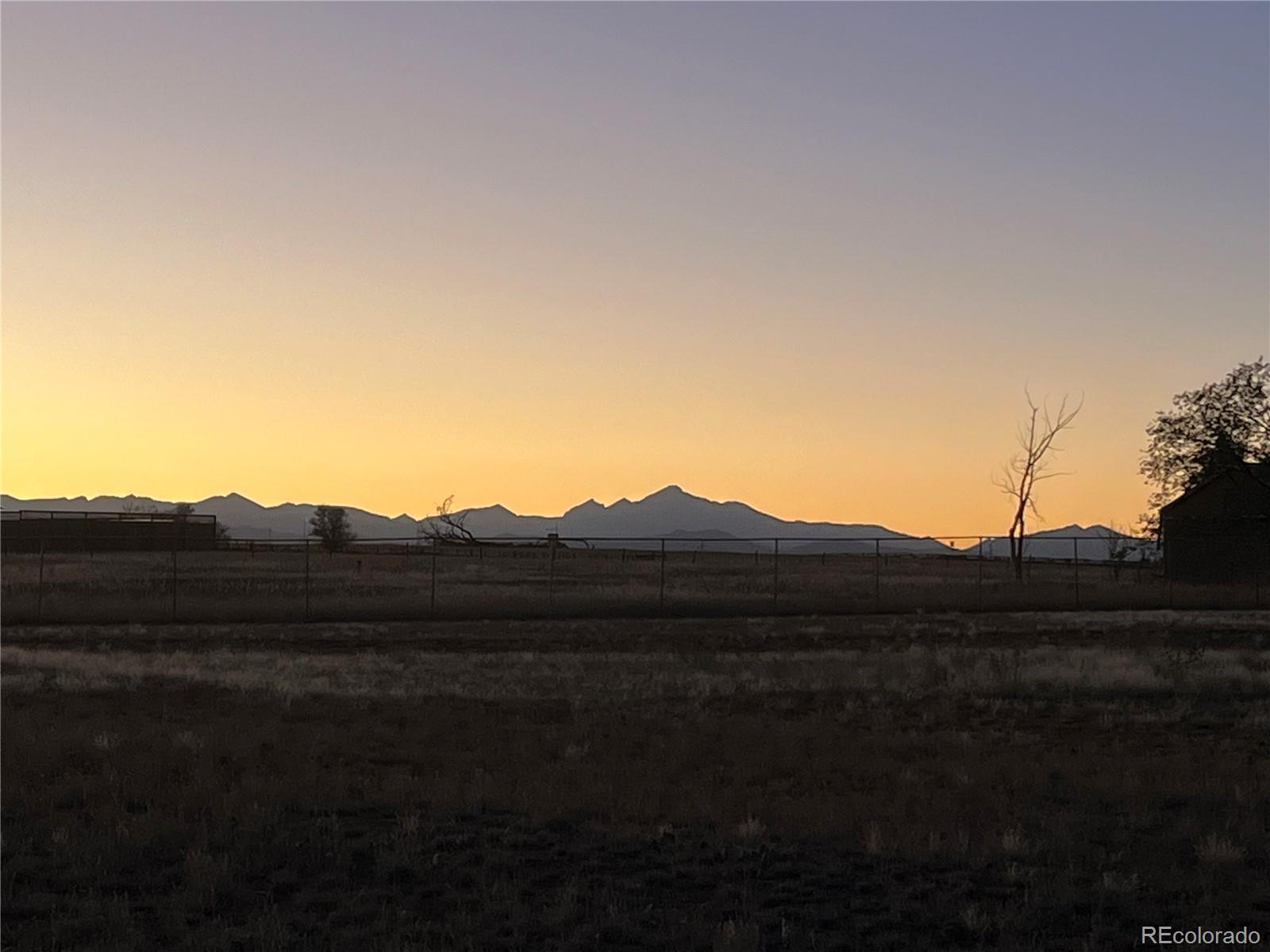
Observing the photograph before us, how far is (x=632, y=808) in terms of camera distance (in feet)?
44.0

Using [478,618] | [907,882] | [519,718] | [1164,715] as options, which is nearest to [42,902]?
[907,882]

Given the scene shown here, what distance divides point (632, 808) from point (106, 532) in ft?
349

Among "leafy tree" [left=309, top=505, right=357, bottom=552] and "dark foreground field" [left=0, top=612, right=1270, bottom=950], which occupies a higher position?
"leafy tree" [left=309, top=505, right=357, bottom=552]

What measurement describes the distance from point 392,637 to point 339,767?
2164 centimetres

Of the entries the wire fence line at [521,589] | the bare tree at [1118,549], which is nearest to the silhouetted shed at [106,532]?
the wire fence line at [521,589]

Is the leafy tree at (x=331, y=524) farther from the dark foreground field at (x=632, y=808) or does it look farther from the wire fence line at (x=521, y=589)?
the dark foreground field at (x=632, y=808)

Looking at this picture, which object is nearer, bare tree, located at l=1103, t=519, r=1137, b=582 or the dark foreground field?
the dark foreground field

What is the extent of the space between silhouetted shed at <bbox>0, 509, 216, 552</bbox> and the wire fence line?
9102 millimetres

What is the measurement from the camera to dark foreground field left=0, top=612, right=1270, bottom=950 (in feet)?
32.0

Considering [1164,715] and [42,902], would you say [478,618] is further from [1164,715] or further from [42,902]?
[42,902]

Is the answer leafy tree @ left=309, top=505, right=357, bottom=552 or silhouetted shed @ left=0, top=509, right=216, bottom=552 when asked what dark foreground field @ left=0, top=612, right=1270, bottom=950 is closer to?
silhouetted shed @ left=0, top=509, right=216, bottom=552

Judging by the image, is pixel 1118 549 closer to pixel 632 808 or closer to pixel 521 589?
pixel 521 589

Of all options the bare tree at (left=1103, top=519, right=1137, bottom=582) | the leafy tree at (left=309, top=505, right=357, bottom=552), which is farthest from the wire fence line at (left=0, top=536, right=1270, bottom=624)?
the leafy tree at (left=309, top=505, right=357, bottom=552)

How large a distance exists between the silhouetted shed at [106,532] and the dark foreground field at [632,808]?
79.4 metres
